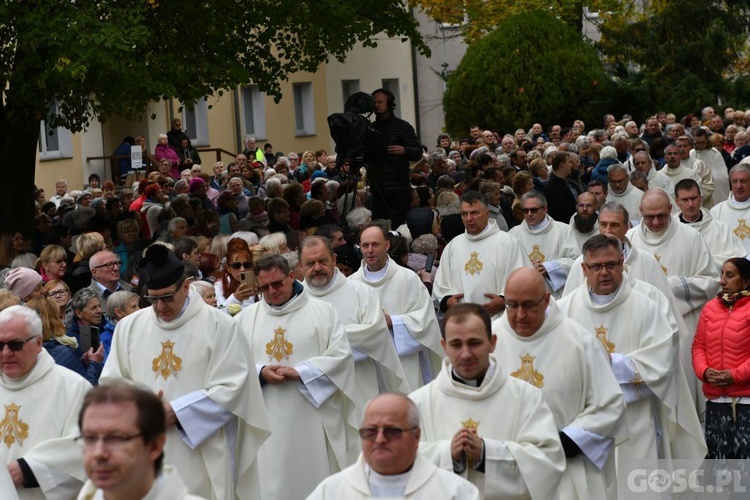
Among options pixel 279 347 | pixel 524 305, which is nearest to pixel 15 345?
pixel 279 347

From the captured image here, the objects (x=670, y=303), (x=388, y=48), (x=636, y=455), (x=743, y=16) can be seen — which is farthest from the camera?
(x=388, y=48)

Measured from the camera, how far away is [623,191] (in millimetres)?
15750

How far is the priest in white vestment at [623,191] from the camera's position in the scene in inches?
617

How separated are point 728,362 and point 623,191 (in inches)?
249

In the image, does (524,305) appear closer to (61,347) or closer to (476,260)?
(61,347)

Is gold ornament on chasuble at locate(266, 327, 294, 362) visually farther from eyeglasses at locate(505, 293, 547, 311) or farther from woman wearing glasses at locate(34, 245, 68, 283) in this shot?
woman wearing glasses at locate(34, 245, 68, 283)

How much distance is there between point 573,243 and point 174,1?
209 inches

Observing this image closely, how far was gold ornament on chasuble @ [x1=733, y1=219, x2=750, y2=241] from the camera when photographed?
13602mm

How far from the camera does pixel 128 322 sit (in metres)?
8.27

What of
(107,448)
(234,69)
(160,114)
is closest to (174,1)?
(234,69)

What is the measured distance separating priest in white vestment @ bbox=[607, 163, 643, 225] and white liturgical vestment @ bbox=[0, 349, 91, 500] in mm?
9211

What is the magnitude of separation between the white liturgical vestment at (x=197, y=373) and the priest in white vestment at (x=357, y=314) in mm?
1557

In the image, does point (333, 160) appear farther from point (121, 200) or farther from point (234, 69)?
point (234, 69)

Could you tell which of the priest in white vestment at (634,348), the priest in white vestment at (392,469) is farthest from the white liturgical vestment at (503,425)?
the priest in white vestment at (634,348)
